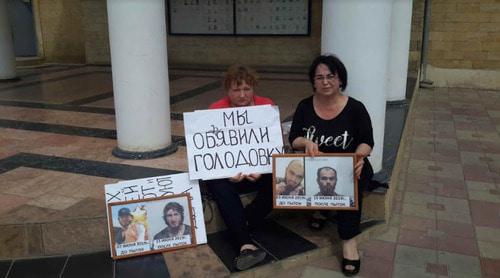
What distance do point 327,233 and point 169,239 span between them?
1.13m

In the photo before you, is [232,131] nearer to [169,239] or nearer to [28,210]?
[169,239]


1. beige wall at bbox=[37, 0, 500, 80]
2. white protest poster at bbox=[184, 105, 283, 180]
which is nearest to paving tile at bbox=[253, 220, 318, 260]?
white protest poster at bbox=[184, 105, 283, 180]

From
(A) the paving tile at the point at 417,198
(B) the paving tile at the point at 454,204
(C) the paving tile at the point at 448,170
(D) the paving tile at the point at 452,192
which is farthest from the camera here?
(C) the paving tile at the point at 448,170

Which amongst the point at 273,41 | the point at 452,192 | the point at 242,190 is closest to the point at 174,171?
the point at 242,190

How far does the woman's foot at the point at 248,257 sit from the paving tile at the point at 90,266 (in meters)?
0.78

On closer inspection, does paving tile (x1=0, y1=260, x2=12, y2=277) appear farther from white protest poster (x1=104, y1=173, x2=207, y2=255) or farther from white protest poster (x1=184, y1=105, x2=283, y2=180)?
white protest poster (x1=184, y1=105, x2=283, y2=180)

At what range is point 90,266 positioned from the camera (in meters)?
2.91

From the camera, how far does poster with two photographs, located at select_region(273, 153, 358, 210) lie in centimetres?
292

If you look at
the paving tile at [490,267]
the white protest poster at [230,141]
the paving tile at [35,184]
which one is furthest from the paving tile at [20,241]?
the paving tile at [490,267]

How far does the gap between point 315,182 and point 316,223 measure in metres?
0.56

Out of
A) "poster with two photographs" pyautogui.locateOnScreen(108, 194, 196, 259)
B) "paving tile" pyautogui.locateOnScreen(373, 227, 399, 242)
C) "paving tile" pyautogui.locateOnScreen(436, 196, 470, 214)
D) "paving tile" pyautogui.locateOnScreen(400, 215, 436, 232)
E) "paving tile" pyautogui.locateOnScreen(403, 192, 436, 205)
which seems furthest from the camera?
"paving tile" pyautogui.locateOnScreen(403, 192, 436, 205)

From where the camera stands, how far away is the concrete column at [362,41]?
3246 millimetres

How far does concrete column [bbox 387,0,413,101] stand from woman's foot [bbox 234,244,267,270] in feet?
15.3

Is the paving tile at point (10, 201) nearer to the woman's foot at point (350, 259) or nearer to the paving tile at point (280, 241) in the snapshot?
the paving tile at point (280, 241)
